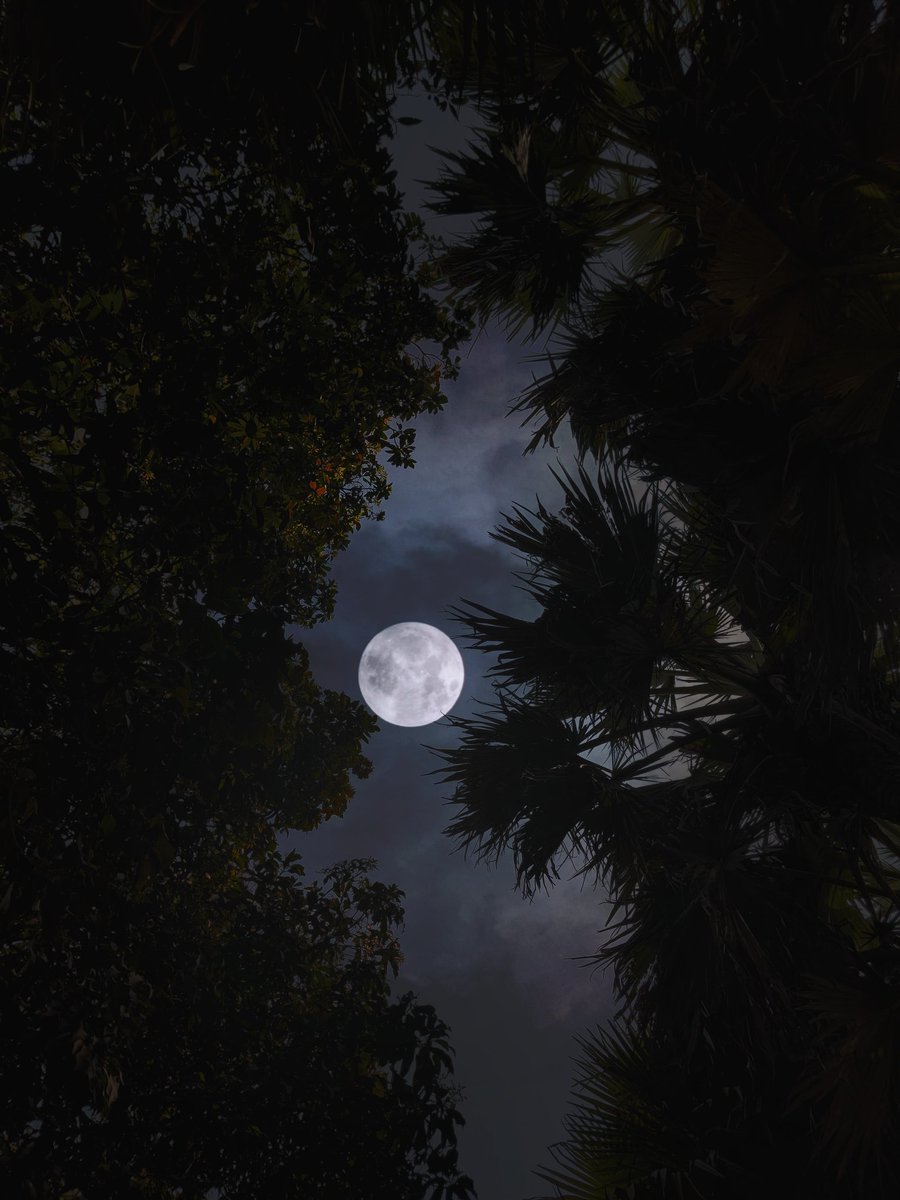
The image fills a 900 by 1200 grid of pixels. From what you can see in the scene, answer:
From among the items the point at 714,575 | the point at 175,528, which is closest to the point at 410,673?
the point at 714,575

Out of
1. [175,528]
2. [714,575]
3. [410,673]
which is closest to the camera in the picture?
[175,528]

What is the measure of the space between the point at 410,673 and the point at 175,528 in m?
10.1

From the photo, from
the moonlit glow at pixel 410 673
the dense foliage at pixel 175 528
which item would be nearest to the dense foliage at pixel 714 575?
the dense foliage at pixel 175 528

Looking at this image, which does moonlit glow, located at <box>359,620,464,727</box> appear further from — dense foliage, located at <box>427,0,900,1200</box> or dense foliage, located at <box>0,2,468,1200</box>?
dense foliage, located at <box>0,2,468,1200</box>

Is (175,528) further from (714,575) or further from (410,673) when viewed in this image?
(410,673)

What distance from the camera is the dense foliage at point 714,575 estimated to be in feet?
10.9

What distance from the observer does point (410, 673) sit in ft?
43.9

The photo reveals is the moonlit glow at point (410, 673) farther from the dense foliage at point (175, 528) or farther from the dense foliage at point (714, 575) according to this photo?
the dense foliage at point (175, 528)

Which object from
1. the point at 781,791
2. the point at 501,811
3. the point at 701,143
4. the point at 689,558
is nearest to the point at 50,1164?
the point at 501,811

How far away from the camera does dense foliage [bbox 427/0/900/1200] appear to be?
3.33 meters

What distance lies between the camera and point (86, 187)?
317 centimetres

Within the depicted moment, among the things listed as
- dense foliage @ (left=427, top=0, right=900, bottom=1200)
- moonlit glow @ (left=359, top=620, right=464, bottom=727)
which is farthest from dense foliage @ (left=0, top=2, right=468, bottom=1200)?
moonlit glow @ (left=359, top=620, right=464, bottom=727)

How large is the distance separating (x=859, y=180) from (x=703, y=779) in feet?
14.6

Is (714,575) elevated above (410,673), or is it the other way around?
(410,673)
